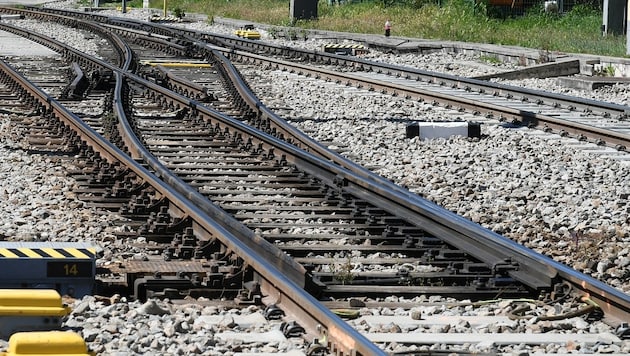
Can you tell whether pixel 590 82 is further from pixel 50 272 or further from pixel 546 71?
pixel 50 272

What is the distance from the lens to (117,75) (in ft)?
66.1

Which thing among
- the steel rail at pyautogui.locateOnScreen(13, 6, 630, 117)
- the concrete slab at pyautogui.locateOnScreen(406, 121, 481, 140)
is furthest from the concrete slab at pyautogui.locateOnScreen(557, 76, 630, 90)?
the concrete slab at pyautogui.locateOnScreen(406, 121, 481, 140)

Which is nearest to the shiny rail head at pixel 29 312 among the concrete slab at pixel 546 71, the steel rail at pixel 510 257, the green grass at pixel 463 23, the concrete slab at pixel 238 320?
A: the concrete slab at pixel 238 320

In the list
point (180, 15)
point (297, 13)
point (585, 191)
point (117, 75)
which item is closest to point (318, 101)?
point (117, 75)

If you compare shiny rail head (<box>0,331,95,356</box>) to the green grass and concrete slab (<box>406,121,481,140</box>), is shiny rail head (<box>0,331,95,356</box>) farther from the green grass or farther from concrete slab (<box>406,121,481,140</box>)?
the green grass

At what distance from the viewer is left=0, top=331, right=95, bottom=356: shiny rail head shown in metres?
5.25

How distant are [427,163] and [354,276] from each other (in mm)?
5512

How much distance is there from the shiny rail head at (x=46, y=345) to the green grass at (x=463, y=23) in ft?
76.6

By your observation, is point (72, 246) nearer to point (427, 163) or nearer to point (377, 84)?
point (427, 163)

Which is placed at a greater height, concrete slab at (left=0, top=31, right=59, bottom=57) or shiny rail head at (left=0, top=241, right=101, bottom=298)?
shiny rail head at (left=0, top=241, right=101, bottom=298)

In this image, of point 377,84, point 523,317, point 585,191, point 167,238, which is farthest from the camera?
point 377,84

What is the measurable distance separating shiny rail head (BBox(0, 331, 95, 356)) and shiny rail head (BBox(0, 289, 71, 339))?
0.54m

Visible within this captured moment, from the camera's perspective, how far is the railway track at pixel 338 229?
7250mm

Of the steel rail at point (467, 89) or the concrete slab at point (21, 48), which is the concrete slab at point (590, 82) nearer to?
the steel rail at point (467, 89)
